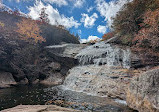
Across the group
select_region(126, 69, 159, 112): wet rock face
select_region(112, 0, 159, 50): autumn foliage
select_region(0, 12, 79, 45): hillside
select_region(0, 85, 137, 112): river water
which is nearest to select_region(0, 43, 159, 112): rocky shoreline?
select_region(126, 69, 159, 112): wet rock face

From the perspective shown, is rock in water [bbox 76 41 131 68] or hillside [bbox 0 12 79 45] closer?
rock in water [bbox 76 41 131 68]

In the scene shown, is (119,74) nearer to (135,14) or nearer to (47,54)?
(135,14)

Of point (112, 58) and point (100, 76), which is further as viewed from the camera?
point (112, 58)

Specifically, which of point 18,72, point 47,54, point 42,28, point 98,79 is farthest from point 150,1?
point 42,28

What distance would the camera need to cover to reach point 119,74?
9.34 m

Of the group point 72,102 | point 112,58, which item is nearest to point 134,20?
point 112,58

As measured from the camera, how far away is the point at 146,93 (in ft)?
14.4

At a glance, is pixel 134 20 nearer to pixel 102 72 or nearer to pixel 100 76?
pixel 102 72

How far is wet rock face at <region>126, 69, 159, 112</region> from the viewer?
3986 millimetres

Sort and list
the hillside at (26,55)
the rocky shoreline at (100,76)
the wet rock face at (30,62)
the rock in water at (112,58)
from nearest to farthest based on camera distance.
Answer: the rocky shoreline at (100,76)
the rock in water at (112,58)
the hillside at (26,55)
the wet rock face at (30,62)

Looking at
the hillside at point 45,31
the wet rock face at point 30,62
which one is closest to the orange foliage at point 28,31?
the hillside at point 45,31

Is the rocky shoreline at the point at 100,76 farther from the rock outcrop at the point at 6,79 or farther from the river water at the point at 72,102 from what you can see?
the river water at the point at 72,102

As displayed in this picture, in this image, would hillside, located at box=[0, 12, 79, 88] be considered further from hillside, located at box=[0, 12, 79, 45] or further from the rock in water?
the rock in water

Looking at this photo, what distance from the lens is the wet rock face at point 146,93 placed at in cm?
399
